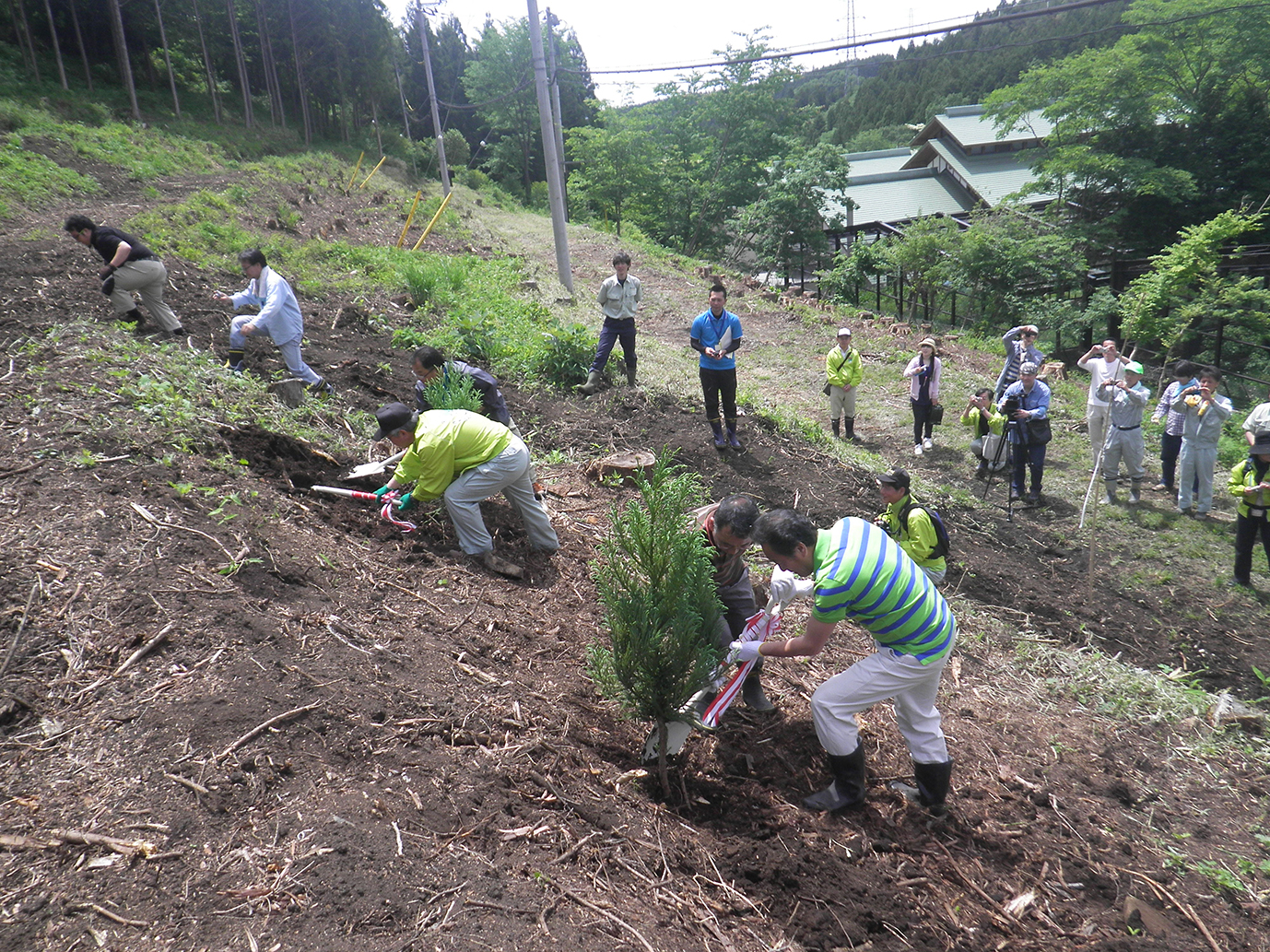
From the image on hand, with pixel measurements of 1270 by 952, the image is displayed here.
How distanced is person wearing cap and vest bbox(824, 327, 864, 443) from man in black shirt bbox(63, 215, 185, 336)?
825 centimetres

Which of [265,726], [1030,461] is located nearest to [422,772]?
[265,726]

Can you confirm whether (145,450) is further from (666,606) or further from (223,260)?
(223,260)

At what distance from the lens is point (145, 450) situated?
4484 millimetres

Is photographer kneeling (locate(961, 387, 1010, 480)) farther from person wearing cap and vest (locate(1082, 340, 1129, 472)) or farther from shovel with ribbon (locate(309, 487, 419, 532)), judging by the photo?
shovel with ribbon (locate(309, 487, 419, 532))

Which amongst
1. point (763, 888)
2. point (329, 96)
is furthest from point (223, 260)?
point (329, 96)

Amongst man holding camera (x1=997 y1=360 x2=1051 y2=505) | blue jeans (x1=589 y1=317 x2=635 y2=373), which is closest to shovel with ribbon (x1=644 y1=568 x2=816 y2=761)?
man holding camera (x1=997 y1=360 x2=1051 y2=505)

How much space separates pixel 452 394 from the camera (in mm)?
5551

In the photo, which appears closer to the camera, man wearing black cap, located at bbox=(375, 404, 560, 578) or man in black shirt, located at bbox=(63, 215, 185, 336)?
man wearing black cap, located at bbox=(375, 404, 560, 578)

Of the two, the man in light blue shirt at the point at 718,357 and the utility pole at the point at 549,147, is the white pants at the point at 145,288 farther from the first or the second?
the utility pole at the point at 549,147

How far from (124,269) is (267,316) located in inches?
66.7

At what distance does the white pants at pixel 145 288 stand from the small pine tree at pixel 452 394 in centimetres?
356

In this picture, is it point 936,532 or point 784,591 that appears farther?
point 936,532

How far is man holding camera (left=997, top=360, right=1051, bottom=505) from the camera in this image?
8.27 meters

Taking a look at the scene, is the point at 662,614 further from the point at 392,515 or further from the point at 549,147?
the point at 549,147
